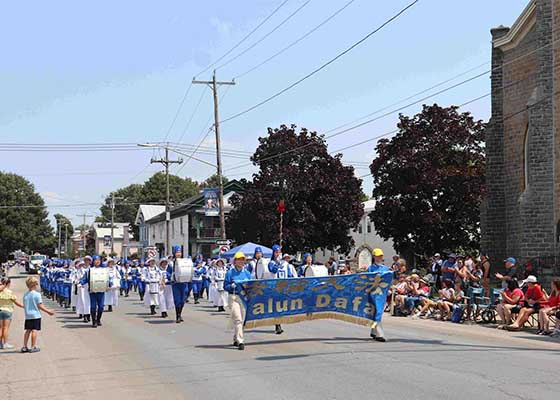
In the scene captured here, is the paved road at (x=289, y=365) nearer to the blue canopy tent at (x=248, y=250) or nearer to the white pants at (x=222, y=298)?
the white pants at (x=222, y=298)

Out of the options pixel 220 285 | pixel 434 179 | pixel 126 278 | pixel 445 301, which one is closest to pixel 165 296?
pixel 220 285

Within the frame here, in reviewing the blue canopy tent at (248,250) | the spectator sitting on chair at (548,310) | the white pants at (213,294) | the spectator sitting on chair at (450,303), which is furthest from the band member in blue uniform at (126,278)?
the spectator sitting on chair at (548,310)

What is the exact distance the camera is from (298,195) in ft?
164

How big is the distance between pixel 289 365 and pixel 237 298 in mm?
2920

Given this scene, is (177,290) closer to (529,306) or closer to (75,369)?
(75,369)

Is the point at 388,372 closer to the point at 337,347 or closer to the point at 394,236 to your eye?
the point at 337,347

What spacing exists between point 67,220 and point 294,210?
124m

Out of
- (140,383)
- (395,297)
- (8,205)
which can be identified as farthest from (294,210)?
(8,205)

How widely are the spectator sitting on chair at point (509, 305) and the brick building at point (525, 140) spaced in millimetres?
11619

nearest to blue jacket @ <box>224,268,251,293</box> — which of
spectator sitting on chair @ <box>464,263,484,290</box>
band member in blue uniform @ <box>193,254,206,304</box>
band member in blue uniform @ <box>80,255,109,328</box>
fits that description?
band member in blue uniform @ <box>80,255,109,328</box>

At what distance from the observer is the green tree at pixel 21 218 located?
8538cm

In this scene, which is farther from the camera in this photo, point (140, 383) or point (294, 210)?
point (294, 210)

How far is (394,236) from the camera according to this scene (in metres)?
44.2

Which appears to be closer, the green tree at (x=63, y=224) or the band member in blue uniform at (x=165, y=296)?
the band member in blue uniform at (x=165, y=296)
